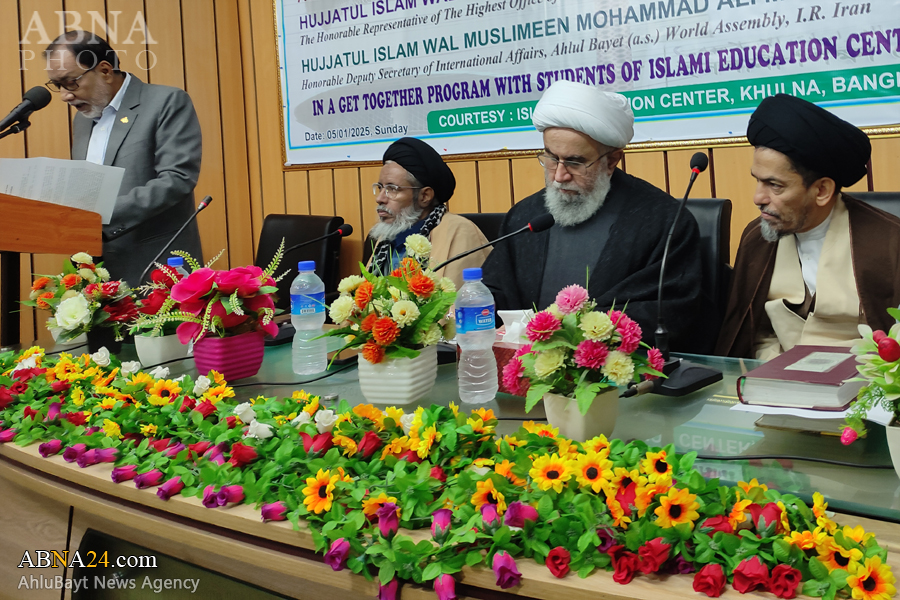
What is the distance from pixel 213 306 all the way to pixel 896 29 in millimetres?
2354

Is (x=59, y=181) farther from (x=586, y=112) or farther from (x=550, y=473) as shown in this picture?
(x=550, y=473)

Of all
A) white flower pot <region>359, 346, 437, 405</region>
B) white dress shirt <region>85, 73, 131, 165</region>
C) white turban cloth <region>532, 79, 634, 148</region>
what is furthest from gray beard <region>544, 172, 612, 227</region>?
white dress shirt <region>85, 73, 131, 165</region>

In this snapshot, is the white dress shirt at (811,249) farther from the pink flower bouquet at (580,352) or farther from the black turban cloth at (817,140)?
the pink flower bouquet at (580,352)

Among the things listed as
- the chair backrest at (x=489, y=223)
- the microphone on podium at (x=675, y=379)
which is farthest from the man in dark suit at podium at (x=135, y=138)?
the microphone on podium at (x=675, y=379)

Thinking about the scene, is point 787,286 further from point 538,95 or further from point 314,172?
point 314,172

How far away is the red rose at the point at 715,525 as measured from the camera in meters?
0.81

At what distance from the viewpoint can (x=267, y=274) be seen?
184 cm

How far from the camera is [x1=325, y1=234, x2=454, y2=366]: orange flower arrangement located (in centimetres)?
148

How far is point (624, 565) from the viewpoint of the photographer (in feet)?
2.56

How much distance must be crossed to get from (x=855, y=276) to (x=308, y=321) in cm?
147

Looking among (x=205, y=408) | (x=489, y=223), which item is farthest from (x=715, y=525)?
(x=489, y=223)

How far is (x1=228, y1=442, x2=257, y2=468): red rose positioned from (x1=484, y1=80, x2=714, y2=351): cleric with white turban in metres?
1.29

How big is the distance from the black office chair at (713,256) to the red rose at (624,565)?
5.38 ft

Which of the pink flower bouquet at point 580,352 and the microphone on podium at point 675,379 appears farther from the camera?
the microphone on podium at point 675,379
